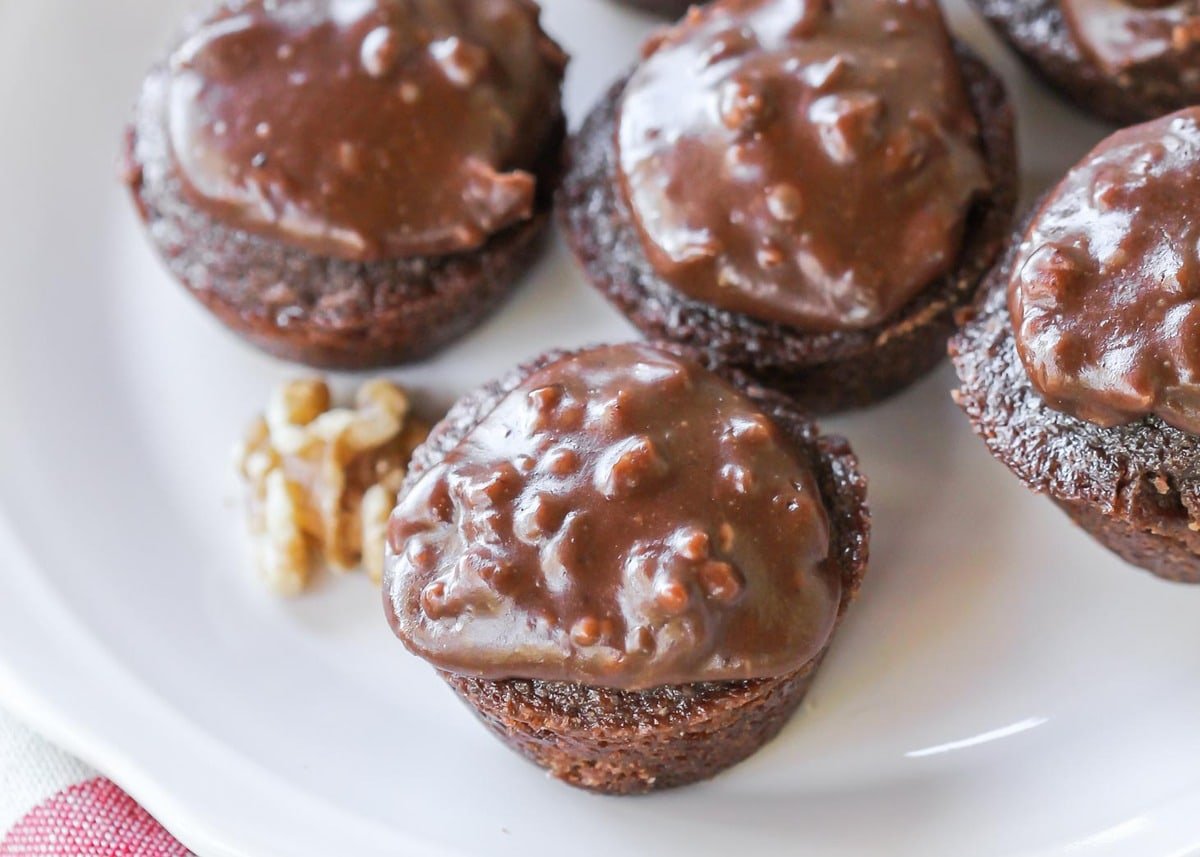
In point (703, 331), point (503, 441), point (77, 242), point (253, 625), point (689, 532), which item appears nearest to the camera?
point (689, 532)

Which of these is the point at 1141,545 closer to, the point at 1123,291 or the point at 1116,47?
the point at 1123,291

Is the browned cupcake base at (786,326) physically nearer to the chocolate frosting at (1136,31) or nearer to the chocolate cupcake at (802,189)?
the chocolate cupcake at (802,189)

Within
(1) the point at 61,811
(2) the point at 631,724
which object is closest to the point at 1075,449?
(2) the point at 631,724

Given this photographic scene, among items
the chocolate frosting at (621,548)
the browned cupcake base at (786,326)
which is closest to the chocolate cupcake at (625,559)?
the chocolate frosting at (621,548)

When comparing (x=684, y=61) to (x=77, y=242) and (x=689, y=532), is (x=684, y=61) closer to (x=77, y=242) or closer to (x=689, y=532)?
(x=689, y=532)

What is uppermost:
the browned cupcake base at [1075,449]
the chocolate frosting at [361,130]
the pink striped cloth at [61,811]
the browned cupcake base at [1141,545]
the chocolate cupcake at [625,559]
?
the chocolate frosting at [361,130]

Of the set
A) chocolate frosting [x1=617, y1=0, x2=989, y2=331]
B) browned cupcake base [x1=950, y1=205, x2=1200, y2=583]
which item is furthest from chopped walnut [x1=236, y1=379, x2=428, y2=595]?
browned cupcake base [x1=950, y1=205, x2=1200, y2=583]

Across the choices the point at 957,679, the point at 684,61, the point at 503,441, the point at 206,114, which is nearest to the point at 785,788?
the point at 957,679
